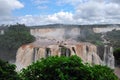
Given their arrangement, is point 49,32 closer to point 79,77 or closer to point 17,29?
point 17,29

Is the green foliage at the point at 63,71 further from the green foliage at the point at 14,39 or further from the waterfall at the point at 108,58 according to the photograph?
the green foliage at the point at 14,39

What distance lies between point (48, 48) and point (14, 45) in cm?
720

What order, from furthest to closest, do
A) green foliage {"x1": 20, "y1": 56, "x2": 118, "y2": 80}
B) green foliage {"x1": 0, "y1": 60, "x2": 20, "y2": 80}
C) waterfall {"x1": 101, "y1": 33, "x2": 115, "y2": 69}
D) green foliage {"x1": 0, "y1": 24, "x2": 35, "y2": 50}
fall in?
green foliage {"x1": 0, "y1": 24, "x2": 35, "y2": 50}, waterfall {"x1": 101, "y1": 33, "x2": 115, "y2": 69}, green foliage {"x1": 0, "y1": 60, "x2": 20, "y2": 80}, green foliage {"x1": 20, "y1": 56, "x2": 118, "y2": 80}

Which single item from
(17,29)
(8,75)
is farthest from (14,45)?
(8,75)

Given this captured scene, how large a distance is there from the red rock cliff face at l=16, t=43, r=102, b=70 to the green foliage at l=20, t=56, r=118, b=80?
1538 centimetres

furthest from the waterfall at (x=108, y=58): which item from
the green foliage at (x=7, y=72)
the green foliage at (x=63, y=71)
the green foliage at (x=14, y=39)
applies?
the green foliage at (x=63, y=71)

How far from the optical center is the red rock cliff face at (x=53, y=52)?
24156mm

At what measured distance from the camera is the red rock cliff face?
24.2m

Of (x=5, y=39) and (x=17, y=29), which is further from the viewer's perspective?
(x=17, y=29)

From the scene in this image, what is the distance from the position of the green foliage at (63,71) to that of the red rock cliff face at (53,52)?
15.4 meters

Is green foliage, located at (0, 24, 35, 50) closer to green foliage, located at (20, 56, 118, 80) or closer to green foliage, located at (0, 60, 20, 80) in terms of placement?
green foliage, located at (0, 60, 20, 80)

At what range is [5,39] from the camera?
32.7 meters

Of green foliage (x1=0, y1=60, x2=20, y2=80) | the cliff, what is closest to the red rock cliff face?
the cliff

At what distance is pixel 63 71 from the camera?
815cm
